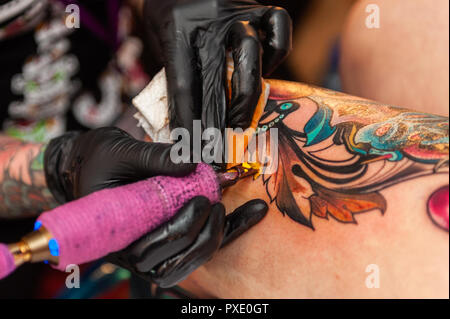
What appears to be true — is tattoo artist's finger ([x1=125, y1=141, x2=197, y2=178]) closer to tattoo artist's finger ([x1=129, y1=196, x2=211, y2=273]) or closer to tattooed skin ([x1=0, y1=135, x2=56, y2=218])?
tattoo artist's finger ([x1=129, y1=196, x2=211, y2=273])

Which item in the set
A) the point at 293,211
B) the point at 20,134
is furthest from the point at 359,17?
the point at 20,134

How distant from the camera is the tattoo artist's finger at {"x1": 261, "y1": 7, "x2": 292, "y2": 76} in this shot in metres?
0.94

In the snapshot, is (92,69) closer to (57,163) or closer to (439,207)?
(57,163)

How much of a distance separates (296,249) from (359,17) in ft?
2.50

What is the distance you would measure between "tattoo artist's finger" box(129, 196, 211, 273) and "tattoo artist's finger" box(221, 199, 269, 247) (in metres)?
0.10

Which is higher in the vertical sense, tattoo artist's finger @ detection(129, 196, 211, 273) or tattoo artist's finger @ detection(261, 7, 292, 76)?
tattoo artist's finger @ detection(261, 7, 292, 76)

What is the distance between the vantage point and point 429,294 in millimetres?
628

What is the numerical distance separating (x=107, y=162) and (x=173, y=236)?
0.24m

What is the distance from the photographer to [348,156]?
2.53 ft

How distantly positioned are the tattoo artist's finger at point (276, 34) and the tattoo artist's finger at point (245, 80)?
3.2 inches

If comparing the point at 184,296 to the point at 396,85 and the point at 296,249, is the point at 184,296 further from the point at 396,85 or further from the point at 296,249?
the point at 396,85

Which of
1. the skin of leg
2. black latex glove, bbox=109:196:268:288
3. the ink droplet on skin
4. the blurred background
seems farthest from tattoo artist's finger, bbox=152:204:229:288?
the skin of leg

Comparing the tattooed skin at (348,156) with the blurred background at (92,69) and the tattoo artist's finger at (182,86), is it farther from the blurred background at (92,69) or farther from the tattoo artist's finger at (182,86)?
the blurred background at (92,69)

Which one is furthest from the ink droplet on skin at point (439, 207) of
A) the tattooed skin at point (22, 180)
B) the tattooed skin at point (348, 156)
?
the tattooed skin at point (22, 180)
